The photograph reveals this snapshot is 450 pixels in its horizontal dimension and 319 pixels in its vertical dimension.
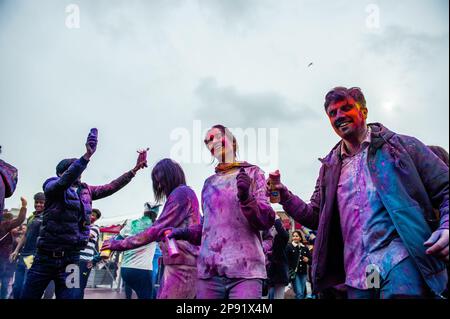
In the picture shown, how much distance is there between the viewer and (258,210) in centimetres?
262

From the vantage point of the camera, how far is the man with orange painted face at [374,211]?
77.4 inches

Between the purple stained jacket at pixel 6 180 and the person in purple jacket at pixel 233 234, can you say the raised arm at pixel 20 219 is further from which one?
the person in purple jacket at pixel 233 234

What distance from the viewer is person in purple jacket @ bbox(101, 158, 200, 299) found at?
10.3 ft

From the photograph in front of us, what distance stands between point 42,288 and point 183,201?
64.1 inches

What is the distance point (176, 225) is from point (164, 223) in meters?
0.11

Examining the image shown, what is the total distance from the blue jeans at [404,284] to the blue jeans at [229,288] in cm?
84

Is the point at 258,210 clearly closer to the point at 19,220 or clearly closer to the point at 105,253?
the point at 105,253

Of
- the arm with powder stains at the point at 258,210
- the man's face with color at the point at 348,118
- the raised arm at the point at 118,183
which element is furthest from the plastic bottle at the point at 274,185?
the raised arm at the point at 118,183

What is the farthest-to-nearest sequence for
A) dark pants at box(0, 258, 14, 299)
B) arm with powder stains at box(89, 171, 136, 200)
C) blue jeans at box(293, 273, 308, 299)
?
blue jeans at box(293, 273, 308, 299) < dark pants at box(0, 258, 14, 299) < arm with powder stains at box(89, 171, 136, 200)

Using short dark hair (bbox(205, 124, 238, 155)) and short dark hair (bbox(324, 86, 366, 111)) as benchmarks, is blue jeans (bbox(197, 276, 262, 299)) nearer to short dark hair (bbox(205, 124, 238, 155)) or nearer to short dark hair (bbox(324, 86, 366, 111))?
short dark hair (bbox(205, 124, 238, 155))

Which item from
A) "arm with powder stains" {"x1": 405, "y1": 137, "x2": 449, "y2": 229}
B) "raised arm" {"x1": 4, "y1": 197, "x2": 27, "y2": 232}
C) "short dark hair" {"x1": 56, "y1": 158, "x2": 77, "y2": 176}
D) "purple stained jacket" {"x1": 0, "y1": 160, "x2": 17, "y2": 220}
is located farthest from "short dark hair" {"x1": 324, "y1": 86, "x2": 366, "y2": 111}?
"raised arm" {"x1": 4, "y1": 197, "x2": 27, "y2": 232}

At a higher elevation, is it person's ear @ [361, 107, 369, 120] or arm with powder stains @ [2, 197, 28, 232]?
arm with powder stains @ [2, 197, 28, 232]
